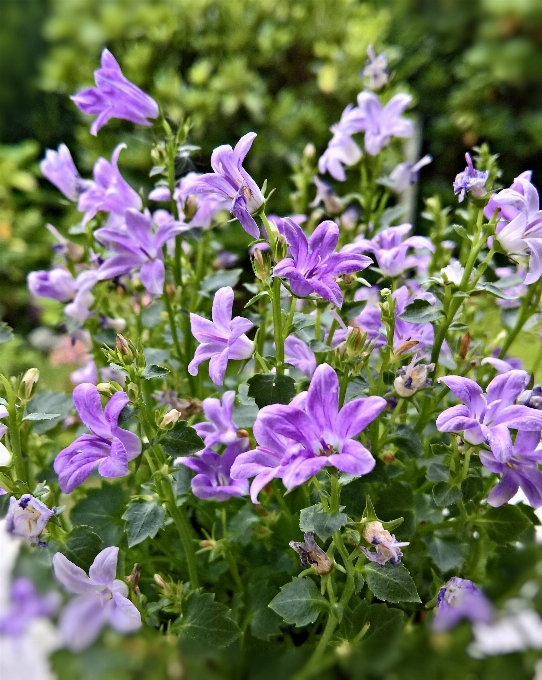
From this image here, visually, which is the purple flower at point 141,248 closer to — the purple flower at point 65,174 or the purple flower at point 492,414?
the purple flower at point 65,174

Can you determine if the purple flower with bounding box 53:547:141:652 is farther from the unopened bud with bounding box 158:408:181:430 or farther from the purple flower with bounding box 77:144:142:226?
the purple flower with bounding box 77:144:142:226

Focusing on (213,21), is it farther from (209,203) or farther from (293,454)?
(293,454)

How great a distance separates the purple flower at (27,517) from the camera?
22.0 inches

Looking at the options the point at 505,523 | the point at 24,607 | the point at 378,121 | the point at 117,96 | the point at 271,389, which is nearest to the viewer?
the point at 24,607

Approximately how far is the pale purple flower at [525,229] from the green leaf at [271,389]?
0.84ft

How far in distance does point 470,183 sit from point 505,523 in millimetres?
339

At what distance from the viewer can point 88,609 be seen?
27 centimetres

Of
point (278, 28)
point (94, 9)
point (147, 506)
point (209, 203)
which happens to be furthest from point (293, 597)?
point (94, 9)

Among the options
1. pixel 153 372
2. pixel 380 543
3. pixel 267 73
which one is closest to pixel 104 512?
pixel 153 372

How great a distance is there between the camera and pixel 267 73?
9.45ft

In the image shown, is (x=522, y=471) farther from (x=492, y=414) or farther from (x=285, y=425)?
(x=285, y=425)

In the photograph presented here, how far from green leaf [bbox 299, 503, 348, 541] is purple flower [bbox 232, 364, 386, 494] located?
55mm

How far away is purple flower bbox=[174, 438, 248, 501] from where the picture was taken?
689 mm

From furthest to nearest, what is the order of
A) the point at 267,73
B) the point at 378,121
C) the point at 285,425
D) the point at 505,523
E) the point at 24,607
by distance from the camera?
the point at 267,73
the point at 378,121
the point at 505,523
the point at 285,425
the point at 24,607
